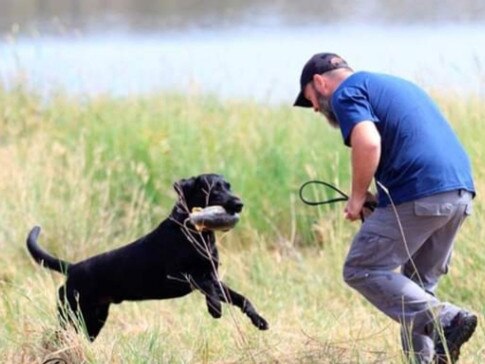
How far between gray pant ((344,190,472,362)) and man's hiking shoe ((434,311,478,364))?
4 centimetres

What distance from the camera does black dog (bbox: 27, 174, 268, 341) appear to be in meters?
5.54

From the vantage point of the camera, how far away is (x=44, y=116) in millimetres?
11953

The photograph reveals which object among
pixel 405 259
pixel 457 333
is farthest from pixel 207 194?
pixel 457 333

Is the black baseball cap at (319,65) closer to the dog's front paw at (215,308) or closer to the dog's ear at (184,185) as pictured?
the dog's ear at (184,185)

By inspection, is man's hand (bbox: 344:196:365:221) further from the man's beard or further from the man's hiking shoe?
the man's hiking shoe

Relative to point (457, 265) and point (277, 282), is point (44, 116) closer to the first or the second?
point (277, 282)

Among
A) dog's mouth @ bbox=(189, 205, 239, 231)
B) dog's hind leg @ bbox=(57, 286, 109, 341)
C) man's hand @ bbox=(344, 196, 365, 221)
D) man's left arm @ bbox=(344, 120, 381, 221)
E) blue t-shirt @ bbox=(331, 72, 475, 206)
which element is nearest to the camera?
man's left arm @ bbox=(344, 120, 381, 221)

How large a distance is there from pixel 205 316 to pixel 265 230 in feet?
8.50

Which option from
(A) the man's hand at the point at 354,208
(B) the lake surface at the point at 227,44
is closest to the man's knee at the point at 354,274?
(A) the man's hand at the point at 354,208

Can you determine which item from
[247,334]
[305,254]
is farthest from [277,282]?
[247,334]

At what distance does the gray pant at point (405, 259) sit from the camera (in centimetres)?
519

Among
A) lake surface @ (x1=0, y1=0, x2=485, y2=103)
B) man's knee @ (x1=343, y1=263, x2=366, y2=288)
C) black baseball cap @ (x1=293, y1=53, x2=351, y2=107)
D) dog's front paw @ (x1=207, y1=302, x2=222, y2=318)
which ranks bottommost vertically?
lake surface @ (x1=0, y1=0, x2=485, y2=103)

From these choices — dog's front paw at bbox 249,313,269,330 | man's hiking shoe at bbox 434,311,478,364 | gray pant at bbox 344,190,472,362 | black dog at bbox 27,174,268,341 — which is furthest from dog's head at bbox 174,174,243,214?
man's hiking shoe at bbox 434,311,478,364

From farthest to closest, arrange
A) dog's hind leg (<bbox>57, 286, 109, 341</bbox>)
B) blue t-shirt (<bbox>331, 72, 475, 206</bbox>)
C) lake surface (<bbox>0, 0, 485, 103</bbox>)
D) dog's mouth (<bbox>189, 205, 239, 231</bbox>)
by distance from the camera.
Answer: lake surface (<bbox>0, 0, 485, 103</bbox>)
dog's hind leg (<bbox>57, 286, 109, 341</bbox>)
dog's mouth (<bbox>189, 205, 239, 231</bbox>)
blue t-shirt (<bbox>331, 72, 475, 206</bbox>)
